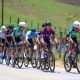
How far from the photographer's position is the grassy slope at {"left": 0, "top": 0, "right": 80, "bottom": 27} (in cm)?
9725

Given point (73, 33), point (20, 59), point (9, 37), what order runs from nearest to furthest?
1. point (73, 33)
2. point (20, 59)
3. point (9, 37)

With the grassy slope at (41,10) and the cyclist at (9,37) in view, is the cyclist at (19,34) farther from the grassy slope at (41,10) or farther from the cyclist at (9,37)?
the grassy slope at (41,10)

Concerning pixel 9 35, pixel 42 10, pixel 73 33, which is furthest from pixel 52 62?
pixel 42 10

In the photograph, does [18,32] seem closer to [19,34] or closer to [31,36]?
[19,34]

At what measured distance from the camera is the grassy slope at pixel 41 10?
97.2 m

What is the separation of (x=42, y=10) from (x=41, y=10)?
0.21 meters

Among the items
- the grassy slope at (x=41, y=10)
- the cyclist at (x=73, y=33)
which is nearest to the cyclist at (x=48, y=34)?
the cyclist at (x=73, y=33)

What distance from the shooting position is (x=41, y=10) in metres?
104

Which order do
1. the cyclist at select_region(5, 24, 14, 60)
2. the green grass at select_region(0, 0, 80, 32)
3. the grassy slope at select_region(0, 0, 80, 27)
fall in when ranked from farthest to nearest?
1. the grassy slope at select_region(0, 0, 80, 27)
2. the green grass at select_region(0, 0, 80, 32)
3. the cyclist at select_region(5, 24, 14, 60)

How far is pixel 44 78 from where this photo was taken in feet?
61.7

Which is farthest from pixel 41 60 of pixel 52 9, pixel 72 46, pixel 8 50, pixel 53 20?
pixel 52 9

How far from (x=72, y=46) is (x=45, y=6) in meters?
85.8

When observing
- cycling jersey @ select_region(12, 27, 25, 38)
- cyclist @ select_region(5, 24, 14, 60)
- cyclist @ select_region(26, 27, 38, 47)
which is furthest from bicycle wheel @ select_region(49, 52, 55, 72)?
cyclist @ select_region(5, 24, 14, 60)

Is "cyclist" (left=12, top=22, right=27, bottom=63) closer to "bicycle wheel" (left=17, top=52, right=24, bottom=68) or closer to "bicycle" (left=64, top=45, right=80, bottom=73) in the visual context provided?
"bicycle wheel" (left=17, top=52, right=24, bottom=68)
